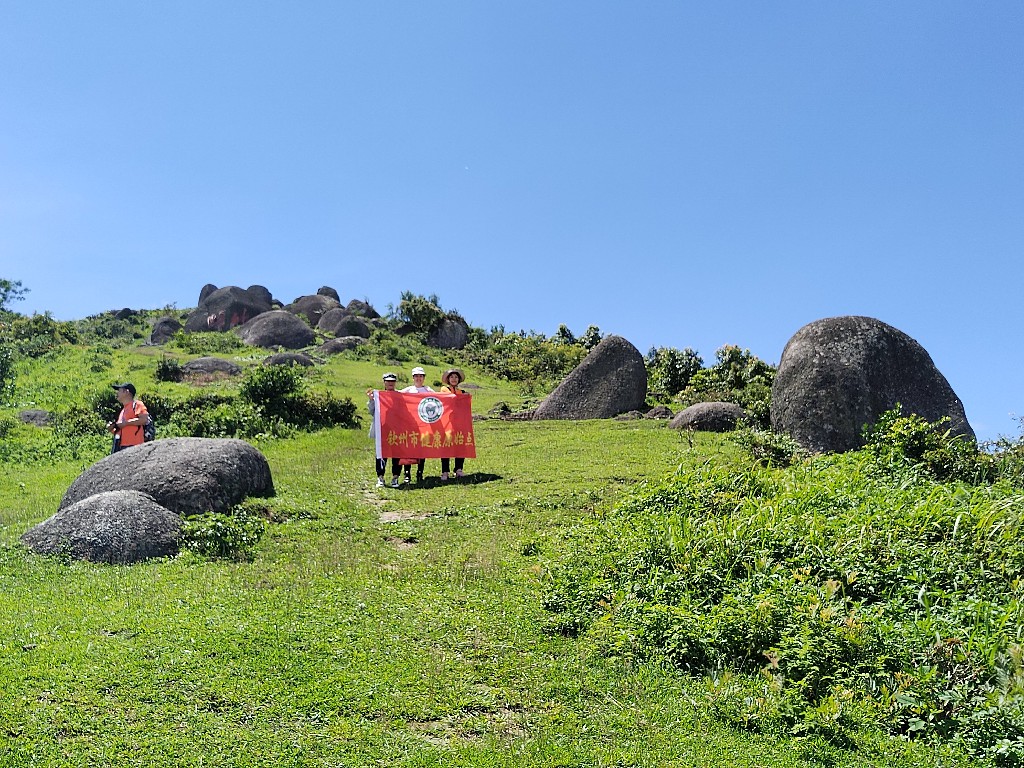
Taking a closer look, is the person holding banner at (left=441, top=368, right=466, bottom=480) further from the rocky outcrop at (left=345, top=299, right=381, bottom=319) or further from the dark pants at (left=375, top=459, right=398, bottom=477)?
the rocky outcrop at (left=345, top=299, right=381, bottom=319)

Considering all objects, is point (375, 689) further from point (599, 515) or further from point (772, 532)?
point (599, 515)

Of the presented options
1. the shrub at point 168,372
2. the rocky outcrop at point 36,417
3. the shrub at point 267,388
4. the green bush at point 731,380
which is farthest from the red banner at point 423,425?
the shrub at point 168,372

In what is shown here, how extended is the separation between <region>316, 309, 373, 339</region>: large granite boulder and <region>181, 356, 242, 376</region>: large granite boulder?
24.4 meters

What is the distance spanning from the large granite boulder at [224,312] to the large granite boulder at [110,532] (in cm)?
5903

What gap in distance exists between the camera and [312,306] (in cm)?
7731

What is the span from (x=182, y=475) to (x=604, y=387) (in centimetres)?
1831

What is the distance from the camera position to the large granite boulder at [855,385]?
16.7m

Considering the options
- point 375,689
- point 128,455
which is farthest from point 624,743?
point 128,455

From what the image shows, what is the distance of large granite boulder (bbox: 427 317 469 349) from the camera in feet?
196

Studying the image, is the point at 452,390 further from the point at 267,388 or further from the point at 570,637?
the point at 570,637

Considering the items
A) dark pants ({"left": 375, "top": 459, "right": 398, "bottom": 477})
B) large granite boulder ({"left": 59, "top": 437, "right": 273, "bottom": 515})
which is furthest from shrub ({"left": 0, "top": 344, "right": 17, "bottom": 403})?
large granite boulder ({"left": 59, "top": 437, "right": 273, "bottom": 515})

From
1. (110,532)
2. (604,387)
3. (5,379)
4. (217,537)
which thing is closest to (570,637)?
→ (217,537)

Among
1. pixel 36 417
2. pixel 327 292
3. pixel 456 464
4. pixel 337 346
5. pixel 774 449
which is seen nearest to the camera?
pixel 774 449

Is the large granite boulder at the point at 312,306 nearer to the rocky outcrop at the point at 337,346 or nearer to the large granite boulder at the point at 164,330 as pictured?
the large granite boulder at the point at 164,330
